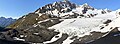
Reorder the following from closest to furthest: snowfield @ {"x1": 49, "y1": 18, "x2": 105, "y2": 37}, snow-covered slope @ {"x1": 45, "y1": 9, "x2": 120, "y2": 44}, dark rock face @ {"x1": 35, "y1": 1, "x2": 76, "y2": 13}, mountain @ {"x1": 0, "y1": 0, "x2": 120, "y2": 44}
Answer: mountain @ {"x1": 0, "y1": 0, "x2": 120, "y2": 44} → snow-covered slope @ {"x1": 45, "y1": 9, "x2": 120, "y2": 44} → snowfield @ {"x1": 49, "y1": 18, "x2": 105, "y2": 37} → dark rock face @ {"x1": 35, "y1": 1, "x2": 76, "y2": 13}

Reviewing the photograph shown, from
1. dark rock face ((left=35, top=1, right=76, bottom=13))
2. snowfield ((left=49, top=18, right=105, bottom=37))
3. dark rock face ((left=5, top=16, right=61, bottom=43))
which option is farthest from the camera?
dark rock face ((left=35, top=1, right=76, bottom=13))

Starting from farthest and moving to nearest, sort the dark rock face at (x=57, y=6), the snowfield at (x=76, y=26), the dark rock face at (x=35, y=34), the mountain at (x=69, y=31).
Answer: the dark rock face at (x=57, y=6)
the dark rock face at (x=35, y=34)
the snowfield at (x=76, y=26)
the mountain at (x=69, y=31)

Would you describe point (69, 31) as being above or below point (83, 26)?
below

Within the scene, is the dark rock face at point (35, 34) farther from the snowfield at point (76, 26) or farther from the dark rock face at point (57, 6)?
the dark rock face at point (57, 6)

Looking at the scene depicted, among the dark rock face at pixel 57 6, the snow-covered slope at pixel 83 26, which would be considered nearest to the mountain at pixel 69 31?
the snow-covered slope at pixel 83 26

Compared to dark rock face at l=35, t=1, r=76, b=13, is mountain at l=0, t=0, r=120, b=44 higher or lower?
lower

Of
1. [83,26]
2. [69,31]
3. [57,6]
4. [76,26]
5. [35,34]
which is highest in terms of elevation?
[57,6]

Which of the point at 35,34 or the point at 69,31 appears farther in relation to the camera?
the point at 35,34

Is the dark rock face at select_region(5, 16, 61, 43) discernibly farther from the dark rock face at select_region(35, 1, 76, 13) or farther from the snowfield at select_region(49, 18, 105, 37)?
the dark rock face at select_region(35, 1, 76, 13)

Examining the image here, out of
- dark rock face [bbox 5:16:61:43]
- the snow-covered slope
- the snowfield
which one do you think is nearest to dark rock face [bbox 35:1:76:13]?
the snowfield

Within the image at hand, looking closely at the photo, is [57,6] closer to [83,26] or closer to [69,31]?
[83,26]

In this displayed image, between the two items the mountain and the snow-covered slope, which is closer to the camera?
the mountain

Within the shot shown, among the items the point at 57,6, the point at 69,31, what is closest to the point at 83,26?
the point at 69,31

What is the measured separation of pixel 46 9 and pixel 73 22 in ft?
119
